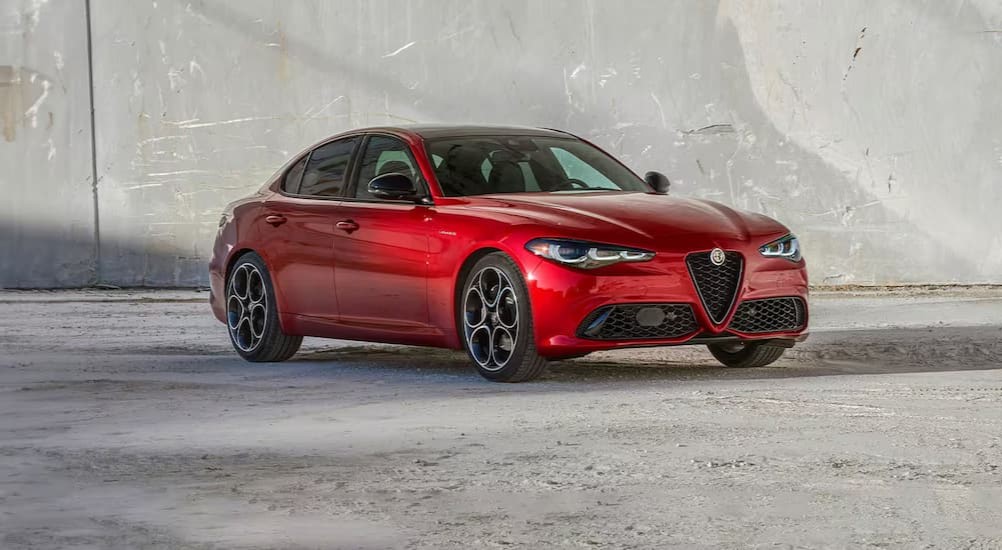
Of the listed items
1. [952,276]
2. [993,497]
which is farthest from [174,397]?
[952,276]

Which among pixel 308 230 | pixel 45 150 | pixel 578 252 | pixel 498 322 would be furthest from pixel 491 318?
pixel 45 150

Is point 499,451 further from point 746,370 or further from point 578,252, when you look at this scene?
point 746,370

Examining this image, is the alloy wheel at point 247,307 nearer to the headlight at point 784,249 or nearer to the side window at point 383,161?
the side window at point 383,161

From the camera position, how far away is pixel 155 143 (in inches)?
623

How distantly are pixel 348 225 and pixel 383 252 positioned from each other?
0.38 meters

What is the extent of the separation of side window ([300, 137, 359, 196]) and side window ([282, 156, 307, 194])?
54 mm

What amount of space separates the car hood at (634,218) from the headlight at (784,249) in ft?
0.16

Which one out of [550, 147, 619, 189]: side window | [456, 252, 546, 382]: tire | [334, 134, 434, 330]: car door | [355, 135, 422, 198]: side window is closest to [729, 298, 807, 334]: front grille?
[456, 252, 546, 382]: tire

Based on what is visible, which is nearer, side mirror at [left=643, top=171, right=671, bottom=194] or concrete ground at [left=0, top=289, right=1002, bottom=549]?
concrete ground at [left=0, top=289, right=1002, bottom=549]

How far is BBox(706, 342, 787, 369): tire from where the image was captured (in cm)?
954

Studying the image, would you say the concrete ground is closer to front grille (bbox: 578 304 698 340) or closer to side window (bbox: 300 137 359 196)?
front grille (bbox: 578 304 698 340)

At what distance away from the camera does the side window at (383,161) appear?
9.62 metres

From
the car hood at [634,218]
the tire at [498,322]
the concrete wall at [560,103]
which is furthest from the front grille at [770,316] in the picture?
the concrete wall at [560,103]

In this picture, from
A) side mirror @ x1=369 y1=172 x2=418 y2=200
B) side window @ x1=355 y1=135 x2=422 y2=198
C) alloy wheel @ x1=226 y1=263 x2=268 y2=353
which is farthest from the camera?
alloy wheel @ x1=226 y1=263 x2=268 y2=353
